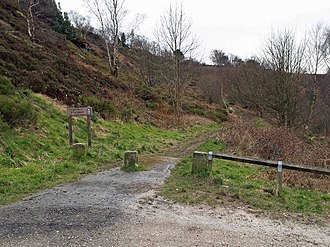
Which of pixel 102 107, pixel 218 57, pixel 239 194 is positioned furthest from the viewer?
pixel 218 57

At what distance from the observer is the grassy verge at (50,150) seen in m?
7.74

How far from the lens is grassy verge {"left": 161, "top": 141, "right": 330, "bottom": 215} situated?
6605 millimetres

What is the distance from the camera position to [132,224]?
5293 millimetres

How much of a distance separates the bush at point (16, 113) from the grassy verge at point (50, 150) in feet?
0.98

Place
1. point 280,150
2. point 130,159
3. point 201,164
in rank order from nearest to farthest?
point 201,164 < point 130,159 < point 280,150

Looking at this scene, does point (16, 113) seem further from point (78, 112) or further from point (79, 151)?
point (79, 151)

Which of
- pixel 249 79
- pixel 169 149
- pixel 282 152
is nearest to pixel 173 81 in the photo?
pixel 249 79

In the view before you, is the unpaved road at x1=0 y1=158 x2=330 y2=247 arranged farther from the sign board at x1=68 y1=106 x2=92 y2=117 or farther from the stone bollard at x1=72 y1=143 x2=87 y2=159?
the sign board at x1=68 y1=106 x2=92 y2=117

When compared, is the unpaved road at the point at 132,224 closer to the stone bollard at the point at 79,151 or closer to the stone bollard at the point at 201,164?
the stone bollard at the point at 201,164

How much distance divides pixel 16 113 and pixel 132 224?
8.08 metres

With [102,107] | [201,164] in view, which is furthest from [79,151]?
[102,107]

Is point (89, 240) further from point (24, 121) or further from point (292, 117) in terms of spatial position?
point (292, 117)

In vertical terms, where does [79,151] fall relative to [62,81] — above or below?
below

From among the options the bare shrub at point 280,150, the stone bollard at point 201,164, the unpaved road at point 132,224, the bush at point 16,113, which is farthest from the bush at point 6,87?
the bare shrub at point 280,150
